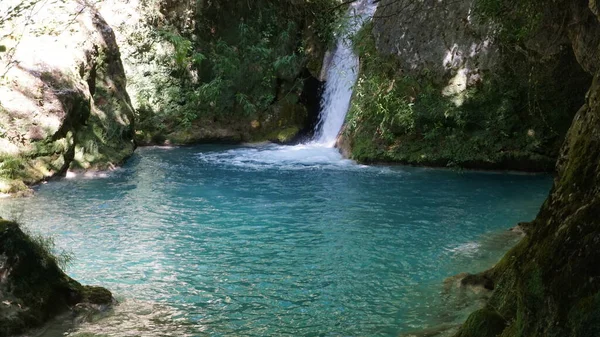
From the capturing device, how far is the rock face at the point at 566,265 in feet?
8.58

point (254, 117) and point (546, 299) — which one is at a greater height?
point (254, 117)

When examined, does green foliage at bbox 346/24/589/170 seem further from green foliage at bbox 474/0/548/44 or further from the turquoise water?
green foliage at bbox 474/0/548/44

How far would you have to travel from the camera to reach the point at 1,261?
211 inches

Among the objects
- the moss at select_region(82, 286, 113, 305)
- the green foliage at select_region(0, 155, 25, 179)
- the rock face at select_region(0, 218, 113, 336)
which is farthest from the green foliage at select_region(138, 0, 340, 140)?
the rock face at select_region(0, 218, 113, 336)

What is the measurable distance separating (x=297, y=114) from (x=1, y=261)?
15513 millimetres

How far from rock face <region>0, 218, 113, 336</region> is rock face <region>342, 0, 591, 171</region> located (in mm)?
9390

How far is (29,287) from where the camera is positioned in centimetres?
548

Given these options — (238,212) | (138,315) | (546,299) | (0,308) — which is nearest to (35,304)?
(0,308)

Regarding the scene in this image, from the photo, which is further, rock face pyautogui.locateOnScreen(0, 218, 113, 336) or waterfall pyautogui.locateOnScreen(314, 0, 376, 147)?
waterfall pyautogui.locateOnScreen(314, 0, 376, 147)

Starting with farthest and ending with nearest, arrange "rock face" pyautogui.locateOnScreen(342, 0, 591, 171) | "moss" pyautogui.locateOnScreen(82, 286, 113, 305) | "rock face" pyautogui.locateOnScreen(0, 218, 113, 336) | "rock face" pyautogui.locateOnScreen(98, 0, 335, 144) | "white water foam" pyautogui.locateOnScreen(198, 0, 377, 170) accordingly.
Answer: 1. "rock face" pyautogui.locateOnScreen(98, 0, 335, 144)
2. "white water foam" pyautogui.locateOnScreen(198, 0, 377, 170)
3. "rock face" pyautogui.locateOnScreen(342, 0, 591, 171)
4. "moss" pyautogui.locateOnScreen(82, 286, 113, 305)
5. "rock face" pyautogui.locateOnScreen(0, 218, 113, 336)

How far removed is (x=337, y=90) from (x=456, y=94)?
5064mm

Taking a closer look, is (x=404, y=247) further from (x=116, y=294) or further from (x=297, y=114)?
(x=297, y=114)

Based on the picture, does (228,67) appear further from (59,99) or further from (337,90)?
(59,99)

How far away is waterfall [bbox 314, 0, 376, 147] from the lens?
18219mm
